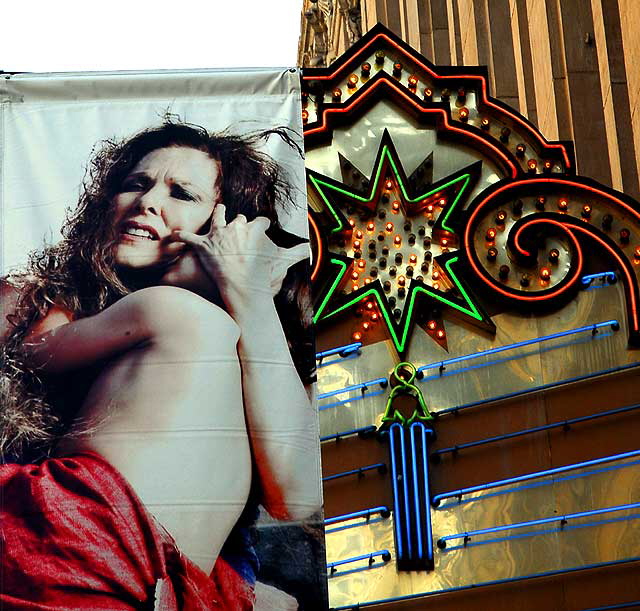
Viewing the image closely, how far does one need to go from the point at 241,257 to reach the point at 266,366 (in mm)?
984

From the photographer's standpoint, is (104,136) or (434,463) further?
(434,463)

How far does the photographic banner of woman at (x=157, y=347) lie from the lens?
449 inches

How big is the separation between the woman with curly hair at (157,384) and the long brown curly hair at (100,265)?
0.01 m

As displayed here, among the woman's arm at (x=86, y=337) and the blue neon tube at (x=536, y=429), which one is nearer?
the woman's arm at (x=86, y=337)

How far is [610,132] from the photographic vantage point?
20.1m

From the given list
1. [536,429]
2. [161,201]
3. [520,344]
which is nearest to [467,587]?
[536,429]

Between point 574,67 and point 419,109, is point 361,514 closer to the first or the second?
point 419,109

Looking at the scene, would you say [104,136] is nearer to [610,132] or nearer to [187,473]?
[187,473]

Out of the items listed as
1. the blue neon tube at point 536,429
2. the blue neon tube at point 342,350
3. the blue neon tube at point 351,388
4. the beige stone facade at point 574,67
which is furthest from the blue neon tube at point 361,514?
the beige stone facade at point 574,67

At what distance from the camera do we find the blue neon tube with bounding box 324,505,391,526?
15305 millimetres

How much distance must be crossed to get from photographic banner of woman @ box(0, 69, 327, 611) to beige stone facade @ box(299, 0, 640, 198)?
25.3ft

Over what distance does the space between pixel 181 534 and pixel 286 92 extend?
390 centimetres

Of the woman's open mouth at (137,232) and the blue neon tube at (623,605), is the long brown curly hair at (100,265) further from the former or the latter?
the blue neon tube at (623,605)

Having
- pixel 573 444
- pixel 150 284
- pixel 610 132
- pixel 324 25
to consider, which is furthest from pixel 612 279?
pixel 324 25
